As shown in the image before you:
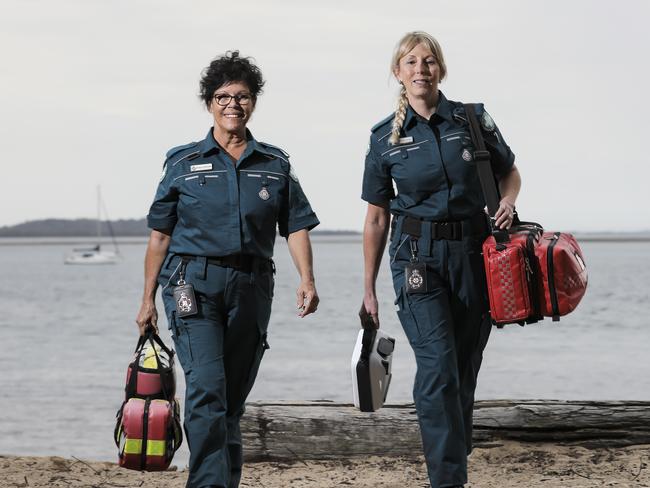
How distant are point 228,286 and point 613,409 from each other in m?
2.87

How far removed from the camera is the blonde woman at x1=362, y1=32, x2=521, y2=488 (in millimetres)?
5316

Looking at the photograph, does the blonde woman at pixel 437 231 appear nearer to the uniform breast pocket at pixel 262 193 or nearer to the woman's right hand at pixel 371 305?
the woman's right hand at pixel 371 305

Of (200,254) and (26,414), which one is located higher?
(200,254)

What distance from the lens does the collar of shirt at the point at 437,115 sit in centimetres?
543

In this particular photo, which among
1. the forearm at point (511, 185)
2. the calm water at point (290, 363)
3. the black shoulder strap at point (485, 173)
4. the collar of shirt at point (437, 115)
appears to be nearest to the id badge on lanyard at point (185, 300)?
the collar of shirt at point (437, 115)

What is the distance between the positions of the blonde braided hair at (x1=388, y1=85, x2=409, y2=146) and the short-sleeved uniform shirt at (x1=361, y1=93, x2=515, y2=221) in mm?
23

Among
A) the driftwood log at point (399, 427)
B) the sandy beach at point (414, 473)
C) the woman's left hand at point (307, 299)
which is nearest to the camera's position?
the woman's left hand at point (307, 299)

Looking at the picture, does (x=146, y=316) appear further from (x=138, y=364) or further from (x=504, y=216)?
(x=504, y=216)

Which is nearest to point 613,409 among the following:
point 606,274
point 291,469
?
point 291,469

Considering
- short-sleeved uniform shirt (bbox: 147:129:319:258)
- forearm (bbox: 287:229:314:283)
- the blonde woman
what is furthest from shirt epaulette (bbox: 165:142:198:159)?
the blonde woman

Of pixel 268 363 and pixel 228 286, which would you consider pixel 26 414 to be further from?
pixel 228 286

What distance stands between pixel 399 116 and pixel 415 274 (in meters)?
0.73

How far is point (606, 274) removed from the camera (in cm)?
7950

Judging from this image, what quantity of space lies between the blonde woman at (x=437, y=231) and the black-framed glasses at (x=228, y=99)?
0.68 metres
